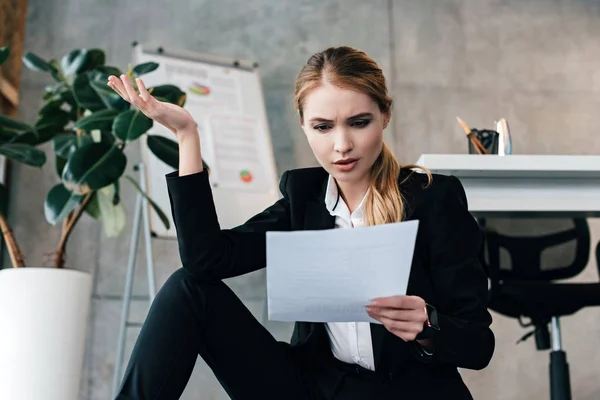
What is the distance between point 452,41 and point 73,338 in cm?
216

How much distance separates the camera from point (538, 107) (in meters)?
3.07

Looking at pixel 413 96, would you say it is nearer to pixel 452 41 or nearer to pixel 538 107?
pixel 452 41

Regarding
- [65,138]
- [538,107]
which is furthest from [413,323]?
[538,107]

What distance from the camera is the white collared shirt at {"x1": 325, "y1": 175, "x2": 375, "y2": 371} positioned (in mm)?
1192

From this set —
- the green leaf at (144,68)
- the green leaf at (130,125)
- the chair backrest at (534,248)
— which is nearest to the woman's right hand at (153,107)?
the green leaf at (130,125)

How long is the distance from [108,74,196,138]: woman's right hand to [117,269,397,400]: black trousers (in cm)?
26

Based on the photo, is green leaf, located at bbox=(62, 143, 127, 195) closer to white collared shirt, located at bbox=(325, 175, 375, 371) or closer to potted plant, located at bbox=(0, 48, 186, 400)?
potted plant, located at bbox=(0, 48, 186, 400)

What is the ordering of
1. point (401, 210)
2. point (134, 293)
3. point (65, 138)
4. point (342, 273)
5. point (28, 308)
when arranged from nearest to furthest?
point (342, 273) < point (401, 210) < point (28, 308) < point (65, 138) < point (134, 293)

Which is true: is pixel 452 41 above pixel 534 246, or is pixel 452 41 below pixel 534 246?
above

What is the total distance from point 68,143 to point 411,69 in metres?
1.65

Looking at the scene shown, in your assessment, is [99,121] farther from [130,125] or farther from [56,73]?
[56,73]

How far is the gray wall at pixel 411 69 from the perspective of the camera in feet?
9.13

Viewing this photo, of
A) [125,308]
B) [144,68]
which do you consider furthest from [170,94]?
[125,308]

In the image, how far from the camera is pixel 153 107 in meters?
1.14
